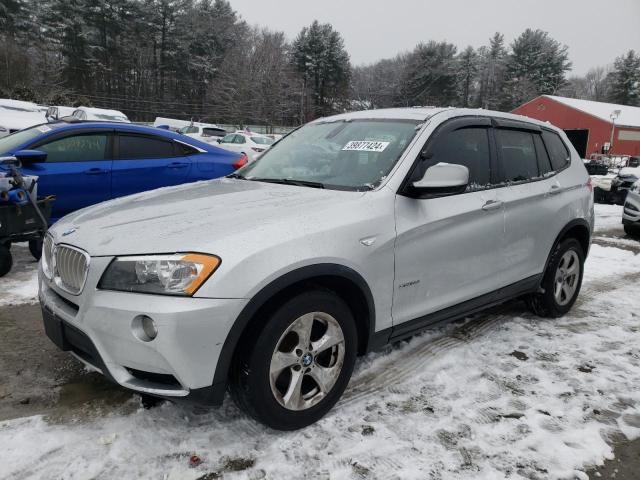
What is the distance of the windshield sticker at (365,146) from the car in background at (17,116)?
12.8 meters

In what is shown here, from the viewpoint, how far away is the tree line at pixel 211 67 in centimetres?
4128

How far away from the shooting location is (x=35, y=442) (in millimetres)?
2434

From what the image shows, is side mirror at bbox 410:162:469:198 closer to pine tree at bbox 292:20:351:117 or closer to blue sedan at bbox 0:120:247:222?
A: blue sedan at bbox 0:120:247:222

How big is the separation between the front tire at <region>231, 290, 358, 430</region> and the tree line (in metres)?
33.9

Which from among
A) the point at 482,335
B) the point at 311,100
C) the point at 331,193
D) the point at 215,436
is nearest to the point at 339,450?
the point at 215,436

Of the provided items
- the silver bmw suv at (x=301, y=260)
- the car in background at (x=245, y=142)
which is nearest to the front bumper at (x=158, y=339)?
the silver bmw suv at (x=301, y=260)

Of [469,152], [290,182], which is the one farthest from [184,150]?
[469,152]

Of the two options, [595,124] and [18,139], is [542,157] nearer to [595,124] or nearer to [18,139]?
[18,139]

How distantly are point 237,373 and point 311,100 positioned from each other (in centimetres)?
5609

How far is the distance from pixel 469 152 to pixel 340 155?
3.10ft

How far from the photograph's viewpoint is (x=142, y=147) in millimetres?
6453

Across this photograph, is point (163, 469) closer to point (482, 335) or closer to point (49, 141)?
point (482, 335)

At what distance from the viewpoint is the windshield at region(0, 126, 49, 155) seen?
575 centimetres

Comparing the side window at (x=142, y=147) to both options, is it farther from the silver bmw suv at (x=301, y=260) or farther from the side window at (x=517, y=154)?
the side window at (x=517, y=154)
